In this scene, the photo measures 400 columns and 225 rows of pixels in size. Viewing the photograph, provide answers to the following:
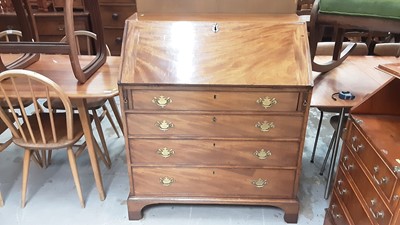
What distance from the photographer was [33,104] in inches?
71.9

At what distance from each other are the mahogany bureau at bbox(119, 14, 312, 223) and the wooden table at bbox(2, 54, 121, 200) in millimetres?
200

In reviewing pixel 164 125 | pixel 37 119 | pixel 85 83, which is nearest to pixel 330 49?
pixel 164 125

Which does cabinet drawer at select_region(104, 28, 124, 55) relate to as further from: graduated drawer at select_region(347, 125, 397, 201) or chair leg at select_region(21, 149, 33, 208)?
graduated drawer at select_region(347, 125, 397, 201)

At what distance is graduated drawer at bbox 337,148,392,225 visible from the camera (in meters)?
1.17

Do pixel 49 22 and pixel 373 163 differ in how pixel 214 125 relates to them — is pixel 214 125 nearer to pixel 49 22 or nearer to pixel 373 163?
pixel 373 163

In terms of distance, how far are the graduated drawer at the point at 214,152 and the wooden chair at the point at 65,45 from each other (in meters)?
0.50

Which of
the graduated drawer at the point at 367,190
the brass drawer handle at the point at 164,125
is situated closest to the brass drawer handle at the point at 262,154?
the graduated drawer at the point at 367,190

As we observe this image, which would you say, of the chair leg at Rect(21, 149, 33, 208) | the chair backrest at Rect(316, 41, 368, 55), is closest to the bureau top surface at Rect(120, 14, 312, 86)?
the chair leg at Rect(21, 149, 33, 208)

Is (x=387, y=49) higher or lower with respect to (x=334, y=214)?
higher

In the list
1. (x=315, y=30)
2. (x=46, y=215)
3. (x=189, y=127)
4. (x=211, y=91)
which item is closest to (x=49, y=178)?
(x=46, y=215)

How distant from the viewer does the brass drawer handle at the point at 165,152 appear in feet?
5.55

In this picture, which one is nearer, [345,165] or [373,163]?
[373,163]

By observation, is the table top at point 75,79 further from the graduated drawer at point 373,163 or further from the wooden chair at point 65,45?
the graduated drawer at point 373,163

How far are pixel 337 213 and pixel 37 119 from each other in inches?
64.9
